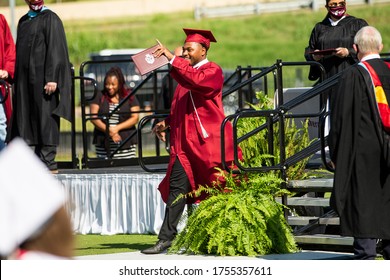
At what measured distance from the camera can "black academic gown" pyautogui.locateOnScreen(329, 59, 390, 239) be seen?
7.43 m

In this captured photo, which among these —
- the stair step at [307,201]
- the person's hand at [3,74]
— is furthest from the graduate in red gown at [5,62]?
the stair step at [307,201]

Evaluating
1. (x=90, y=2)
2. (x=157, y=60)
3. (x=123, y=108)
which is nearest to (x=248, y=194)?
(x=157, y=60)

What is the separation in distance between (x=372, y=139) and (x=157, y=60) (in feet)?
6.85

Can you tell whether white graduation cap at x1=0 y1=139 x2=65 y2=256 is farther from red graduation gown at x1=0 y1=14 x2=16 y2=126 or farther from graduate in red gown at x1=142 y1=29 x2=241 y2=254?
red graduation gown at x1=0 y1=14 x2=16 y2=126

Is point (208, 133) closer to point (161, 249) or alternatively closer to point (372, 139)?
point (161, 249)

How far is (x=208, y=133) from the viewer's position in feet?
30.1

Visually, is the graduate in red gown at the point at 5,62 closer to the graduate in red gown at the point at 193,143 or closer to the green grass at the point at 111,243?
the green grass at the point at 111,243

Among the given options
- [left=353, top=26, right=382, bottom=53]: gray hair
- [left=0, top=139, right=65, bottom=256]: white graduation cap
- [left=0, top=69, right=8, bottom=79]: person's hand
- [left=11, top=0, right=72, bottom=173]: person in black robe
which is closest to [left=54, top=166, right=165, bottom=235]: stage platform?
[left=11, top=0, right=72, bottom=173]: person in black robe

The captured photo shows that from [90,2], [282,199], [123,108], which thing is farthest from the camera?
[90,2]

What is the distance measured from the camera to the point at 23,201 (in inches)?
93.0

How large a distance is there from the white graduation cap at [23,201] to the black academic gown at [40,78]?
882 centimetres

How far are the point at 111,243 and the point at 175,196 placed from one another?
1783 millimetres

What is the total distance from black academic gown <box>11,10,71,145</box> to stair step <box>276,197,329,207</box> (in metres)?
2.73

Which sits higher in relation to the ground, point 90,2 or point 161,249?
point 90,2
